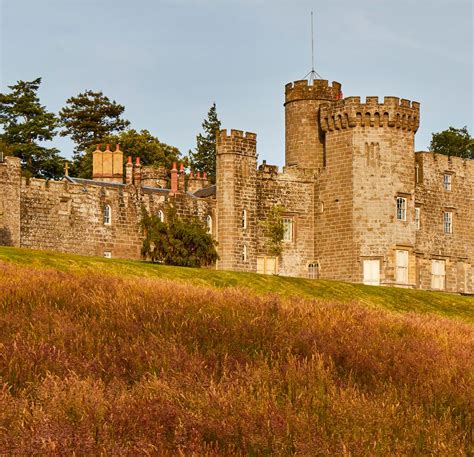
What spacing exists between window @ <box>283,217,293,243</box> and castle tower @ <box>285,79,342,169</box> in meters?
3.52

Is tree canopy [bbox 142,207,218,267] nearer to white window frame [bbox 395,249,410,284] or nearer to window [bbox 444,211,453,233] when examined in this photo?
white window frame [bbox 395,249,410,284]

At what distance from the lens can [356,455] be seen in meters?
9.59

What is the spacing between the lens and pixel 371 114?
57000 mm

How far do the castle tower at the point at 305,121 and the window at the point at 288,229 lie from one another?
352 centimetres

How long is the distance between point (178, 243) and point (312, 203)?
9.25 m

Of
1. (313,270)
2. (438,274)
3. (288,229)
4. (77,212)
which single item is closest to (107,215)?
(77,212)

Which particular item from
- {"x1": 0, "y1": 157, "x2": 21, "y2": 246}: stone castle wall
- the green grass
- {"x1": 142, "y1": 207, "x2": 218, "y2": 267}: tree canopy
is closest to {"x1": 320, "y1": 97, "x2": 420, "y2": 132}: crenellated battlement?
{"x1": 142, "y1": 207, "x2": 218, "y2": 267}: tree canopy

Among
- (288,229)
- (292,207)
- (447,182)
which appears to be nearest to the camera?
(288,229)

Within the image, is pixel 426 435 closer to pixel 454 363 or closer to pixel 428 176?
pixel 454 363

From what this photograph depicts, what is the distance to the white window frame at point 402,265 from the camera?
55594 millimetres

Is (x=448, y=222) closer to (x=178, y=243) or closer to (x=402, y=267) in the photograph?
(x=402, y=267)

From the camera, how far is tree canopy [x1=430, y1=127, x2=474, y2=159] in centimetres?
9306

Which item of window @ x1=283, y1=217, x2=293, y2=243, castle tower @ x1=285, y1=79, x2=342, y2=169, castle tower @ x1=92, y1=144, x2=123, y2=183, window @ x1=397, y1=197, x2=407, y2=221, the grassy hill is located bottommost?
the grassy hill

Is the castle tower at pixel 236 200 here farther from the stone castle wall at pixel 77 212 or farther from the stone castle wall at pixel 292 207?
the stone castle wall at pixel 77 212
